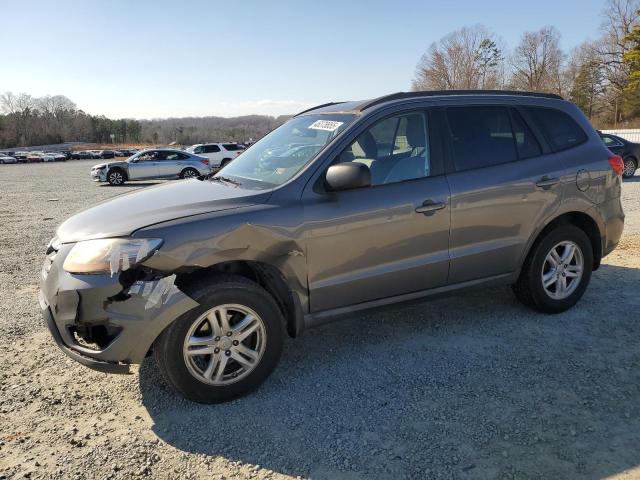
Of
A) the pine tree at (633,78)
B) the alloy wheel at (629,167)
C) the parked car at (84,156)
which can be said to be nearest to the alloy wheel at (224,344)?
the alloy wheel at (629,167)

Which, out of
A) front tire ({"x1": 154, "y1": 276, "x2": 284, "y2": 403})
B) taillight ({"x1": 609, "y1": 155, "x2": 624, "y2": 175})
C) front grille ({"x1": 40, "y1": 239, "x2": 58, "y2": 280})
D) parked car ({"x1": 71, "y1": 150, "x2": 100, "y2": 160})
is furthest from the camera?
parked car ({"x1": 71, "y1": 150, "x2": 100, "y2": 160})

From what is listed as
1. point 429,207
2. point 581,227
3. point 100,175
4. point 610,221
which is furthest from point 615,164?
point 100,175

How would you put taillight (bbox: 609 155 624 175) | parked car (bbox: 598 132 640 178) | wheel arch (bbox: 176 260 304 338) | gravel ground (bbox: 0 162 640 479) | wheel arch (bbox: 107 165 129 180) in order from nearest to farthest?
gravel ground (bbox: 0 162 640 479) < wheel arch (bbox: 176 260 304 338) < taillight (bbox: 609 155 624 175) < parked car (bbox: 598 132 640 178) < wheel arch (bbox: 107 165 129 180)

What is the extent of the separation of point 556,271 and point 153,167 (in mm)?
20232

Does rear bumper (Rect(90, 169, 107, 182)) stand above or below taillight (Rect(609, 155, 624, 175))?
below

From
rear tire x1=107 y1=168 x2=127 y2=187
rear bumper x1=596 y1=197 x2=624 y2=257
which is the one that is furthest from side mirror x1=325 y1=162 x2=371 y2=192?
rear tire x1=107 y1=168 x2=127 y2=187

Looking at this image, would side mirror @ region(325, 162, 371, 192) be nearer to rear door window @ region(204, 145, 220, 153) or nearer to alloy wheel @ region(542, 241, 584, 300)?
alloy wheel @ region(542, 241, 584, 300)

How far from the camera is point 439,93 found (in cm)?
407

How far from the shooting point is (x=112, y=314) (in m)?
2.84

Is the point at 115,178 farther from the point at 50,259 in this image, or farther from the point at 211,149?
the point at 50,259

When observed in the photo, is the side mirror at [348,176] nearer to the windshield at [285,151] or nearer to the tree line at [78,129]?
the windshield at [285,151]

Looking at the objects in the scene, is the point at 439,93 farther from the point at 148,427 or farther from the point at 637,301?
the point at 148,427

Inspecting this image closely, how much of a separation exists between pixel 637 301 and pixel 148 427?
4.43 m

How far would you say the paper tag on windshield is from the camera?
12.2 ft
